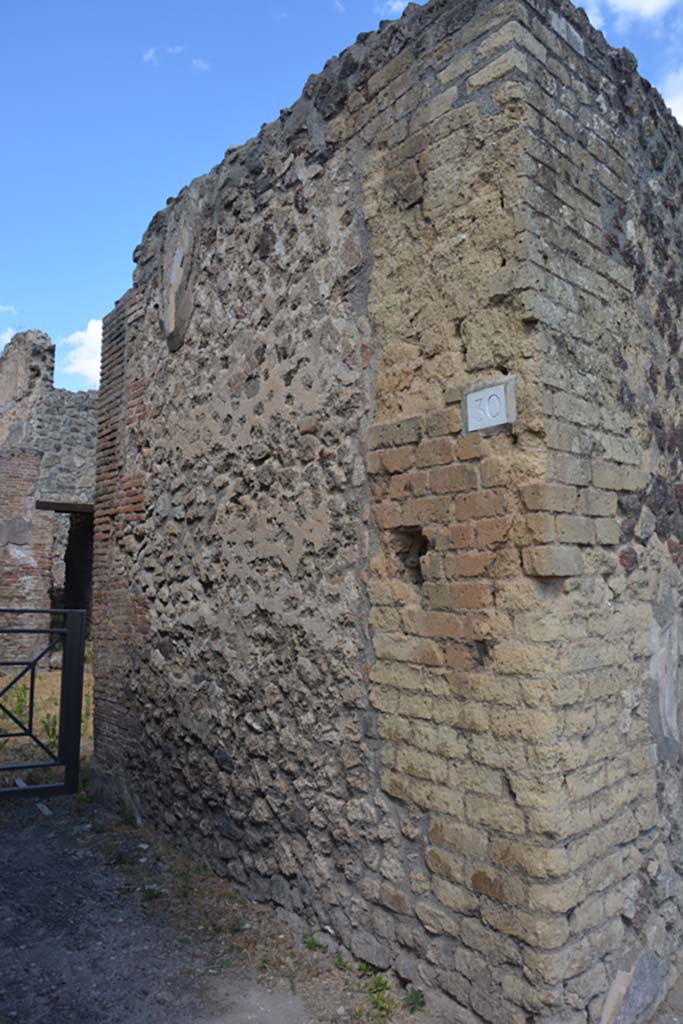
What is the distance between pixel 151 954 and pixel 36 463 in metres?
10.6

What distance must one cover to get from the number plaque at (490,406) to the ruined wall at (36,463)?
34.9ft

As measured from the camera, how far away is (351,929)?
338cm

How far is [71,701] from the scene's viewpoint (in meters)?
5.76

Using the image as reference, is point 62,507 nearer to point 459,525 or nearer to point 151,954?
point 151,954

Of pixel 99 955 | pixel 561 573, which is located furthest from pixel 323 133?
pixel 99 955

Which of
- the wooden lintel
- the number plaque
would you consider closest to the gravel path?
the number plaque

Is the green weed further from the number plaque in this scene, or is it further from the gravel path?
the number plaque

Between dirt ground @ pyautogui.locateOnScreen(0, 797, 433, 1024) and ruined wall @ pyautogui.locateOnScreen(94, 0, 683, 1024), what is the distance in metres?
0.18

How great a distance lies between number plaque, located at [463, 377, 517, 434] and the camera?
9.36 feet

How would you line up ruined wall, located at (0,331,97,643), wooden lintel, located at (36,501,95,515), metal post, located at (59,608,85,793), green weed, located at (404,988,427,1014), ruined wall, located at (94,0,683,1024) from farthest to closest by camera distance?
ruined wall, located at (0,331,97,643), wooden lintel, located at (36,501,95,515), metal post, located at (59,608,85,793), green weed, located at (404,988,427,1014), ruined wall, located at (94,0,683,1024)

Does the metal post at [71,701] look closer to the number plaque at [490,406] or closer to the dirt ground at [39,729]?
the dirt ground at [39,729]

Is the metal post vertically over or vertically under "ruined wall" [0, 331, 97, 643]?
under

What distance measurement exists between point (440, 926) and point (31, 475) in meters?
11.4

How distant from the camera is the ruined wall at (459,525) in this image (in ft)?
9.22
